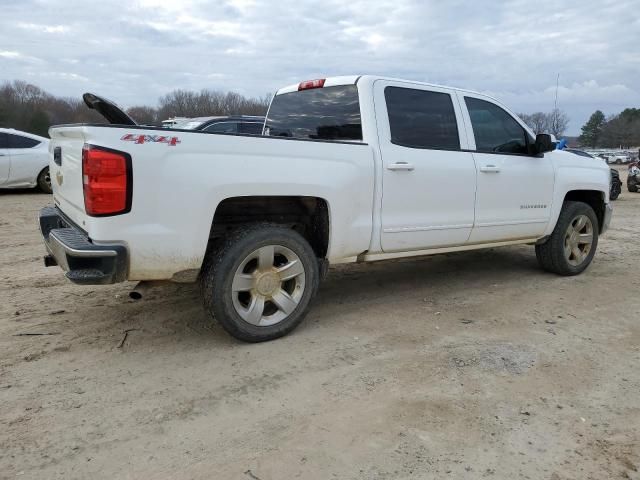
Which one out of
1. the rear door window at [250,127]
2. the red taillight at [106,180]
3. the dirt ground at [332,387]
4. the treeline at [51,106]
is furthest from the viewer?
the treeline at [51,106]

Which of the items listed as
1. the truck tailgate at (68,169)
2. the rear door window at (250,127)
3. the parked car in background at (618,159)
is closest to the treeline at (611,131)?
the parked car in background at (618,159)

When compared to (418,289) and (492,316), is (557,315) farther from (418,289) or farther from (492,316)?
(418,289)

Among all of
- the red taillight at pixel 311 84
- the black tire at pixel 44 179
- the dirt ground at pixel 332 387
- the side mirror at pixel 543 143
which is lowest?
the dirt ground at pixel 332 387

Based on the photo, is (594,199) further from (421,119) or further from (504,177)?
(421,119)

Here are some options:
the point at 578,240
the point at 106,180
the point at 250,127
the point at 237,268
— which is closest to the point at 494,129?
the point at 578,240

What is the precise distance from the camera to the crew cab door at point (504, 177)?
198 inches

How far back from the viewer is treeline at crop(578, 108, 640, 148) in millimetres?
92062

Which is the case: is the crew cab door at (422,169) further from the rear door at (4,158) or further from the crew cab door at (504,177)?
the rear door at (4,158)

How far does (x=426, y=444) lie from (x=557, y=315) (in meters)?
2.49

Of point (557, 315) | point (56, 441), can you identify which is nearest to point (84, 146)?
point (56, 441)

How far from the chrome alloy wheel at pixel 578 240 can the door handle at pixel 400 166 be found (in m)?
2.47

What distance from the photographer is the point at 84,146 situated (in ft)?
10.6

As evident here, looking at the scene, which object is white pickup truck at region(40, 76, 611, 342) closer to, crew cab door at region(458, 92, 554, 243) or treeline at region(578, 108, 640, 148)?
crew cab door at region(458, 92, 554, 243)

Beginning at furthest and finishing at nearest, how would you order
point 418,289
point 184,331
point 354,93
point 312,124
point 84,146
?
point 418,289
point 312,124
point 354,93
point 184,331
point 84,146
